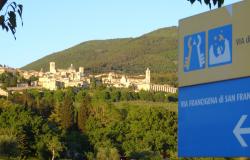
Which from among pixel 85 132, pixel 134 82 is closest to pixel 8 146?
pixel 85 132

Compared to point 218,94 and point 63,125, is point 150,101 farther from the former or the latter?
point 218,94

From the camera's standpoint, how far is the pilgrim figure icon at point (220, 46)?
6926 mm

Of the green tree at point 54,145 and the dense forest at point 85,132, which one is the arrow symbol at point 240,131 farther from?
the green tree at point 54,145

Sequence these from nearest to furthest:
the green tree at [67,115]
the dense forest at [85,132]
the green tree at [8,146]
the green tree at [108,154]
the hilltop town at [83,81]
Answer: the green tree at [8,146], the green tree at [108,154], the dense forest at [85,132], the green tree at [67,115], the hilltop town at [83,81]

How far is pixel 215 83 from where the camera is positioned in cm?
713

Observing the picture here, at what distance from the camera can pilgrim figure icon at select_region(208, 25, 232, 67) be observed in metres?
6.93

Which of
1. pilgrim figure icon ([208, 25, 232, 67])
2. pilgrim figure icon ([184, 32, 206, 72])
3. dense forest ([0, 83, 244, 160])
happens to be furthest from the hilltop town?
pilgrim figure icon ([208, 25, 232, 67])

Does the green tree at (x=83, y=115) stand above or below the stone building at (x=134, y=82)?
below

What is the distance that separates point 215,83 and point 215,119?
352mm

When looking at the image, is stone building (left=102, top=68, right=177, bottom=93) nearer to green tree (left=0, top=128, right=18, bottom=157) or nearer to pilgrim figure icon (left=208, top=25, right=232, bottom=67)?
green tree (left=0, top=128, right=18, bottom=157)

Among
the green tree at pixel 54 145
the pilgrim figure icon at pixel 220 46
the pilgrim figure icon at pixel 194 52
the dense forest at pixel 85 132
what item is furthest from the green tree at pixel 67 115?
the pilgrim figure icon at pixel 220 46

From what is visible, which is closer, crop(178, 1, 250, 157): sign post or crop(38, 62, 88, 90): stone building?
crop(178, 1, 250, 157): sign post

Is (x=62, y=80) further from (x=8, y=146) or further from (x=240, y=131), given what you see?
(x=240, y=131)

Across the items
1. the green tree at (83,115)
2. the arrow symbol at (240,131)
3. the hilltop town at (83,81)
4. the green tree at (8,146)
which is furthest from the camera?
the hilltop town at (83,81)
